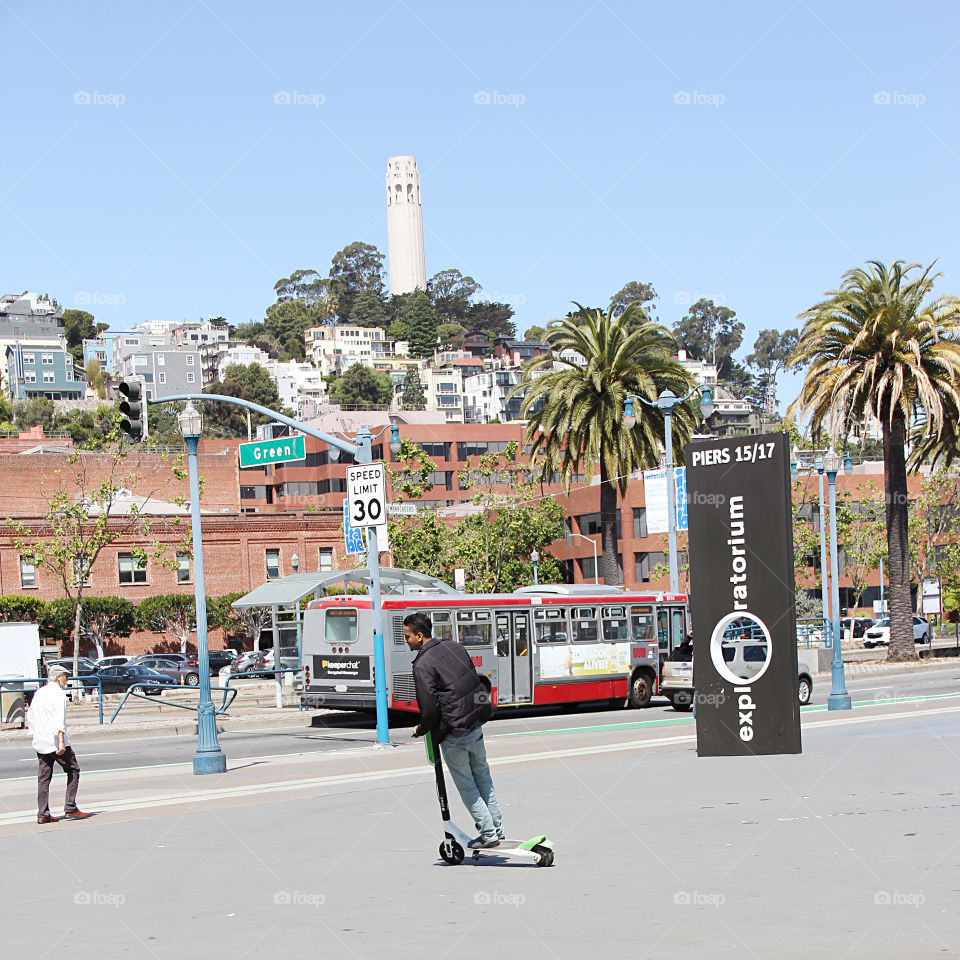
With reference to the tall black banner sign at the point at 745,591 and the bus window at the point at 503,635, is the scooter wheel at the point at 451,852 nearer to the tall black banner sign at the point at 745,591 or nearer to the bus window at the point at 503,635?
the tall black banner sign at the point at 745,591

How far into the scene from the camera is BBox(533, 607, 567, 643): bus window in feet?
95.6

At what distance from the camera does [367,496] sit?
22.3m

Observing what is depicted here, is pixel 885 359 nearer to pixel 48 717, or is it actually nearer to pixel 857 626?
pixel 48 717

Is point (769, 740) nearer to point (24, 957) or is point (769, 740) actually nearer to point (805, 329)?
point (24, 957)

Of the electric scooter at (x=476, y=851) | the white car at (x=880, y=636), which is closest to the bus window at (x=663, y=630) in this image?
the electric scooter at (x=476, y=851)

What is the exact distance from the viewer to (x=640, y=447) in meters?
42.0

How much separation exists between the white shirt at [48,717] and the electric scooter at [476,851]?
624cm

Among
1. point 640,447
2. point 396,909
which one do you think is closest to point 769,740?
point 396,909

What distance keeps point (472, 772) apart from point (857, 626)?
68.9 metres

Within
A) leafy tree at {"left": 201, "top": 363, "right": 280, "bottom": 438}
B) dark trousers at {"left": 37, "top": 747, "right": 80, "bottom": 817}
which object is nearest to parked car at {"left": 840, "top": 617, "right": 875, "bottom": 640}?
dark trousers at {"left": 37, "top": 747, "right": 80, "bottom": 817}

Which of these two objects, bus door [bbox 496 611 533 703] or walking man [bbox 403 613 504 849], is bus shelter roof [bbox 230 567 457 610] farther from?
walking man [bbox 403 613 504 849]

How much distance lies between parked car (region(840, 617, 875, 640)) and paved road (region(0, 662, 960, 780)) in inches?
1470

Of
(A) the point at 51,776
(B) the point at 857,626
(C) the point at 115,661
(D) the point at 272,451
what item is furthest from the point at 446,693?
(B) the point at 857,626

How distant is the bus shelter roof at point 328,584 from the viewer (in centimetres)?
3669
